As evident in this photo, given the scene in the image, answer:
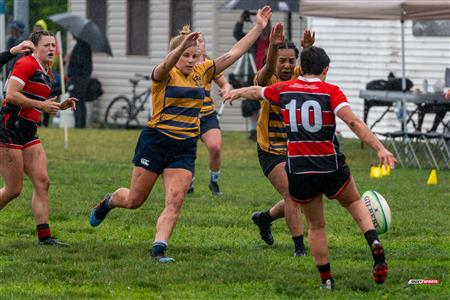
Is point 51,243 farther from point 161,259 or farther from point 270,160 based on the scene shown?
point 270,160

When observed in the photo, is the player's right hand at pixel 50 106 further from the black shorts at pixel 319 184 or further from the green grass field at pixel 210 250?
the black shorts at pixel 319 184

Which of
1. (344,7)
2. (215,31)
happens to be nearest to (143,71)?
(215,31)

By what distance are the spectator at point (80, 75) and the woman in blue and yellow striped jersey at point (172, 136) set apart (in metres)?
20.0

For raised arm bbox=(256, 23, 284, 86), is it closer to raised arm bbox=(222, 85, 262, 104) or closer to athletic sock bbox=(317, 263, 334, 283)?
raised arm bbox=(222, 85, 262, 104)

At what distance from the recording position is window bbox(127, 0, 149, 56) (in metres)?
32.7

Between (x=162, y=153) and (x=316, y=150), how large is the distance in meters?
1.87

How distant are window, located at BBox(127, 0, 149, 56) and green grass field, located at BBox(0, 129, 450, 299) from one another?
15072mm

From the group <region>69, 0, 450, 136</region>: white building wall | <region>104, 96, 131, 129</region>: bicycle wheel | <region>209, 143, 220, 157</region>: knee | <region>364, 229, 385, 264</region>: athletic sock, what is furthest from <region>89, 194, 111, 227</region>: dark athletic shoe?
<region>104, 96, 131, 129</region>: bicycle wheel

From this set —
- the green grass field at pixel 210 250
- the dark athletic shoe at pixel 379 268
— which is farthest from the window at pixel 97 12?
the dark athletic shoe at pixel 379 268

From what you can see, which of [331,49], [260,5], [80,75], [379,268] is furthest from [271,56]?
[80,75]

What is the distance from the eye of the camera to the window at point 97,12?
110ft

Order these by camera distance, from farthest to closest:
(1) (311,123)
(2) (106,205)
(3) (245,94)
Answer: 1. (2) (106,205)
2. (3) (245,94)
3. (1) (311,123)

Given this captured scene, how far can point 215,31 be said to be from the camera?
30391mm

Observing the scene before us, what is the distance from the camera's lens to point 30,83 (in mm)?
10938
